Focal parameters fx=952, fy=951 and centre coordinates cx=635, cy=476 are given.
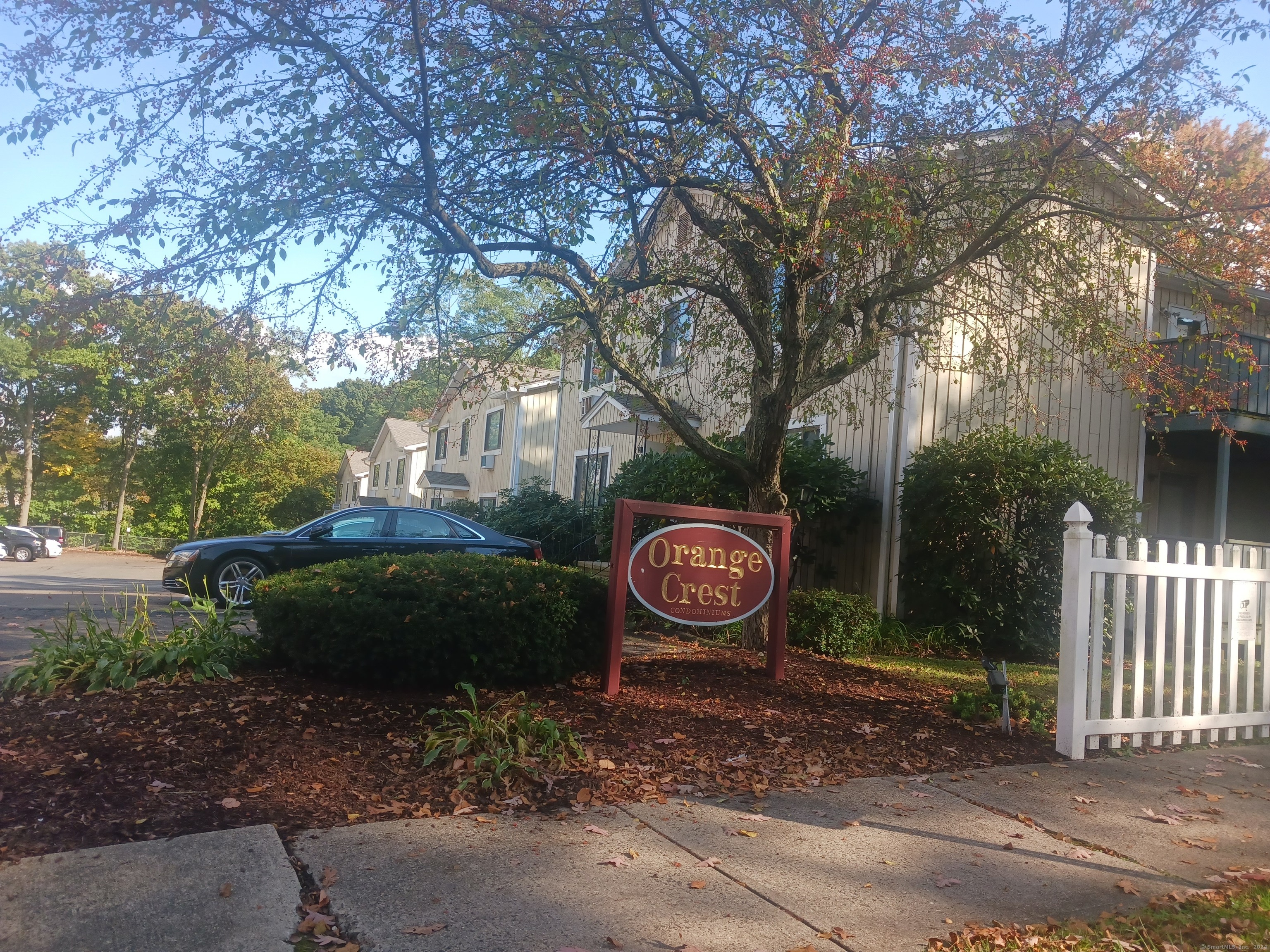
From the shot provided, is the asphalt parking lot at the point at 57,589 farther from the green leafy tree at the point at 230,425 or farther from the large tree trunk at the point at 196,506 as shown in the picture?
the large tree trunk at the point at 196,506

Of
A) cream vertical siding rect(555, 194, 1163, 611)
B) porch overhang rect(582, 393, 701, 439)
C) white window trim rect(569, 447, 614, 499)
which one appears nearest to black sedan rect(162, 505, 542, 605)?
cream vertical siding rect(555, 194, 1163, 611)

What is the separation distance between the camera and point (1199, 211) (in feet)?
27.9

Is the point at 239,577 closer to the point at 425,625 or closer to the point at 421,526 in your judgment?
the point at 421,526

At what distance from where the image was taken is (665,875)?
3.74 metres

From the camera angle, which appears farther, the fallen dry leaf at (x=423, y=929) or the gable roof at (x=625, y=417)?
the gable roof at (x=625, y=417)

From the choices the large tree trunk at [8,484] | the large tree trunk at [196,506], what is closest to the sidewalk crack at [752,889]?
the large tree trunk at [196,506]

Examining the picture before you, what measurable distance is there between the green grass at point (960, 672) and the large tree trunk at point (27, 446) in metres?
38.2

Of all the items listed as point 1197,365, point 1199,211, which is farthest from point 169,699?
point 1197,365

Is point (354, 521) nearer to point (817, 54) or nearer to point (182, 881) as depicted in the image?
point (817, 54)

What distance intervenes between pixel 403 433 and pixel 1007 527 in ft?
105

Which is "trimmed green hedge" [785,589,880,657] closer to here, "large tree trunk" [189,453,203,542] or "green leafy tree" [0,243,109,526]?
"green leafy tree" [0,243,109,526]

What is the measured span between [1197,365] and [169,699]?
13.9 m

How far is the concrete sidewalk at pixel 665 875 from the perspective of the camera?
3.16 m

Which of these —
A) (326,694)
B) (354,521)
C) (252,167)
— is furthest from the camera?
(354,521)
